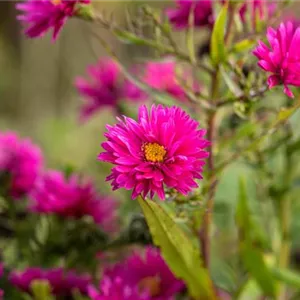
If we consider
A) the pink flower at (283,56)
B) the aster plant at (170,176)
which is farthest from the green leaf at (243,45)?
the pink flower at (283,56)

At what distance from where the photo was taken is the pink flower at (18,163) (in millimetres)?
812

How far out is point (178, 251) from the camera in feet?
1.91

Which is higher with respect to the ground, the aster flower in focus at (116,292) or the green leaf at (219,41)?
the green leaf at (219,41)

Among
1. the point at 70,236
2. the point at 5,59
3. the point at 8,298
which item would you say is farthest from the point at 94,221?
the point at 5,59

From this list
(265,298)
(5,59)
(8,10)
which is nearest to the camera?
(265,298)

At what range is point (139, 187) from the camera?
453 mm

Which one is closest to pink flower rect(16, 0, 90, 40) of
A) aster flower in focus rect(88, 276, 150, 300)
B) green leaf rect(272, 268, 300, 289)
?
aster flower in focus rect(88, 276, 150, 300)

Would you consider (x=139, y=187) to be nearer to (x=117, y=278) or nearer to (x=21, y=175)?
(x=117, y=278)

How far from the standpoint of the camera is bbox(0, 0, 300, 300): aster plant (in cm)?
47

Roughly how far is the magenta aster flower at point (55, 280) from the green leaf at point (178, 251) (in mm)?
109

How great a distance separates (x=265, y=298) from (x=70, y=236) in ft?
0.75

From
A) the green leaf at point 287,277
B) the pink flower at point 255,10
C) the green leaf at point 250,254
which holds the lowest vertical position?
the green leaf at point 287,277

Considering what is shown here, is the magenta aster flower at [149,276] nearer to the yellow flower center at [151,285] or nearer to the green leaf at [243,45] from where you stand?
the yellow flower center at [151,285]

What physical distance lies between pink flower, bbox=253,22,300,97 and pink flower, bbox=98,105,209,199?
0.08m
